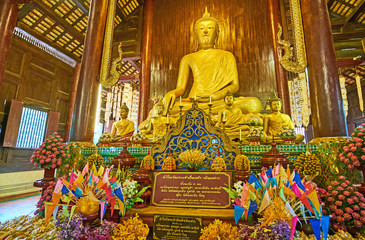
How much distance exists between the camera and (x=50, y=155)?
2.73m

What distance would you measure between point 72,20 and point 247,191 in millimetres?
7514

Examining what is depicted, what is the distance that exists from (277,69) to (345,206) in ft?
11.8

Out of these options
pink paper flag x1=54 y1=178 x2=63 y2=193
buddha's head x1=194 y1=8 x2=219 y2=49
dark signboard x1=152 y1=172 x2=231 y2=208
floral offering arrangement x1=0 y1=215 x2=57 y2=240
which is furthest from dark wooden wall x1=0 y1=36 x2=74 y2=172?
dark signboard x1=152 y1=172 x2=231 y2=208

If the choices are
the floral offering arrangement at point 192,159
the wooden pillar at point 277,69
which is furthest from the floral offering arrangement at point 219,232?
the wooden pillar at point 277,69

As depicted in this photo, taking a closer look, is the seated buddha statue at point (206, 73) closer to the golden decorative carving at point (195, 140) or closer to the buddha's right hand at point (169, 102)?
the buddha's right hand at point (169, 102)

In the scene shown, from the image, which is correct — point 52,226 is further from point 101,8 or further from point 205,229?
point 101,8

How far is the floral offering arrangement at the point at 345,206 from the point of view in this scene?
1766mm

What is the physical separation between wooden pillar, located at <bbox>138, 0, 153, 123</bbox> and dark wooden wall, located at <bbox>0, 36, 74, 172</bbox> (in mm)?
3683

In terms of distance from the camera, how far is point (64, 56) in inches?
287

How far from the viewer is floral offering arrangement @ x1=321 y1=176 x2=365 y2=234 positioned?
5.79ft

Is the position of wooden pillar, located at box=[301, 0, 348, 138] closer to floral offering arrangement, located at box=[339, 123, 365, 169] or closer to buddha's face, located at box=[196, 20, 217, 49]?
floral offering arrangement, located at box=[339, 123, 365, 169]

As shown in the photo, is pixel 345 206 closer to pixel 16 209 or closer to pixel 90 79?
pixel 90 79

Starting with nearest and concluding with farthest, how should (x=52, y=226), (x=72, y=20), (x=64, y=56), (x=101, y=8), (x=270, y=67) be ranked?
(x=52, y=226)
(x=101, y=8)
(x=270, y=67)
(x=72, y=20)
(x=64, y=56)

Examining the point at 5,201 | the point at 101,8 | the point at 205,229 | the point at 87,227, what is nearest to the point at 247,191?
the point at 205,229
